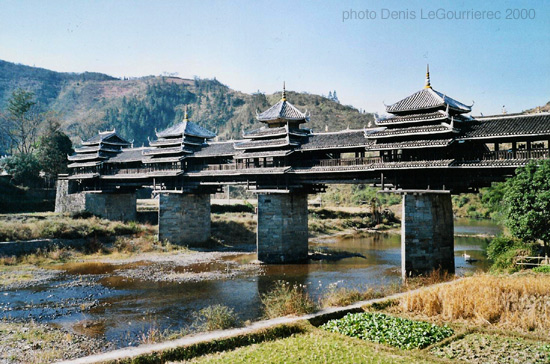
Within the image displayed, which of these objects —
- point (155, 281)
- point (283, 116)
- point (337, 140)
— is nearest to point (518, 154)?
point (337, 140)

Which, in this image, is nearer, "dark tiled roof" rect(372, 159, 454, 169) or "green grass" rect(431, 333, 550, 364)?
"green grass" rect(431, 333, 550, 364)

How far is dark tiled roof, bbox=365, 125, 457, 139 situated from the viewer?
24392 millimetres

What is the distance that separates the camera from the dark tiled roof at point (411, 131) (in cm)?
2439

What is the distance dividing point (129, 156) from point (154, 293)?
25893mm

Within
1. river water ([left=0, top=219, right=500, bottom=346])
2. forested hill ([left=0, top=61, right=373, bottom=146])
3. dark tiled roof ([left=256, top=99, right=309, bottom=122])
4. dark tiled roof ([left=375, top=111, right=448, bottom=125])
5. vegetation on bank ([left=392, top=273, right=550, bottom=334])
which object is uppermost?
forested hill ([left=0, top=61, right=373, bottom=146])

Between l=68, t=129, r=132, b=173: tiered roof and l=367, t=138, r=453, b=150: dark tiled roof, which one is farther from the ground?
l=68, t=129, r=132, b=173: tiered roof

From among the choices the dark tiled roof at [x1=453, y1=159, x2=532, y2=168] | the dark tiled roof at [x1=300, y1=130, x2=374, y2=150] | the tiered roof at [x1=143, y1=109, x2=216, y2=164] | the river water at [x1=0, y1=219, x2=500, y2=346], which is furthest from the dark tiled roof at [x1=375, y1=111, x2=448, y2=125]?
the tiered roof at [x1=143, y1=109, x2=216, y2=164]

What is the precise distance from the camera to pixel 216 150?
3919 cm

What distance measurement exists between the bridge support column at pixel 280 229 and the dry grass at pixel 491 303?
59.7ft

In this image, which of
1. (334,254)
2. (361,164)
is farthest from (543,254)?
(334,254)

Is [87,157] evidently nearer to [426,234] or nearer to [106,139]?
[106,139]

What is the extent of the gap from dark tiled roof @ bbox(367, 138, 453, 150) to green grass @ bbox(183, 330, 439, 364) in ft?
50.6

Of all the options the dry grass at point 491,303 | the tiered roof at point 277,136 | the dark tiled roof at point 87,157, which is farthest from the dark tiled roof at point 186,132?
the dry grass at point 491,303

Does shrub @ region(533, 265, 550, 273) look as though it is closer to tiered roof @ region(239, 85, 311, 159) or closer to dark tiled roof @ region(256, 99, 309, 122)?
tiered roof @ region(239, 85, 311, 159)
